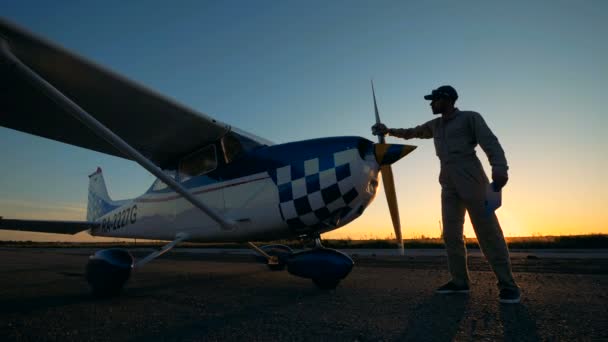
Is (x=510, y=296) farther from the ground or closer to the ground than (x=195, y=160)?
closer to the ground

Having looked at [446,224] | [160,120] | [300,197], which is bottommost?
[446,224]

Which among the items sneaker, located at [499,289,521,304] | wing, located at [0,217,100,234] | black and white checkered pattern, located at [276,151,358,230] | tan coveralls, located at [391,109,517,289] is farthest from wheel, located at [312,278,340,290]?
wing, located at [0,217,100,234]

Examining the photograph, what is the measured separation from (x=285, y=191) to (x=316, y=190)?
15.2 inches

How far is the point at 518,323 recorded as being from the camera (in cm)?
171

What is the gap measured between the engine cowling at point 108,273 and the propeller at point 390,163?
2.71 meters

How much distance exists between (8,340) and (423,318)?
2103mm

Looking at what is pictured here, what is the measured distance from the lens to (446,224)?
2.87 metres

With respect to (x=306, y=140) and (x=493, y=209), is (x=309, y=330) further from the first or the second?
(x=306, y=140)

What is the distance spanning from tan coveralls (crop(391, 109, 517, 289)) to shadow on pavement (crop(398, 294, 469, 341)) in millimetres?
351

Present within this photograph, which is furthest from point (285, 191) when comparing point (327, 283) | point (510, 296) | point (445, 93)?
point (510, 296)

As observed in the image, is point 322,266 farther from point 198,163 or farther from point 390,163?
point 198,163

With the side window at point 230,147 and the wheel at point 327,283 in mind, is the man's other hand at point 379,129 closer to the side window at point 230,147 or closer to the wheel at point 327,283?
the wheel at point 327,283

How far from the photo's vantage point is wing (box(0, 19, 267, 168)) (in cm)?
314

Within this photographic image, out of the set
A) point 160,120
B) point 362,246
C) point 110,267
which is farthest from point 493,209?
point 362,246
